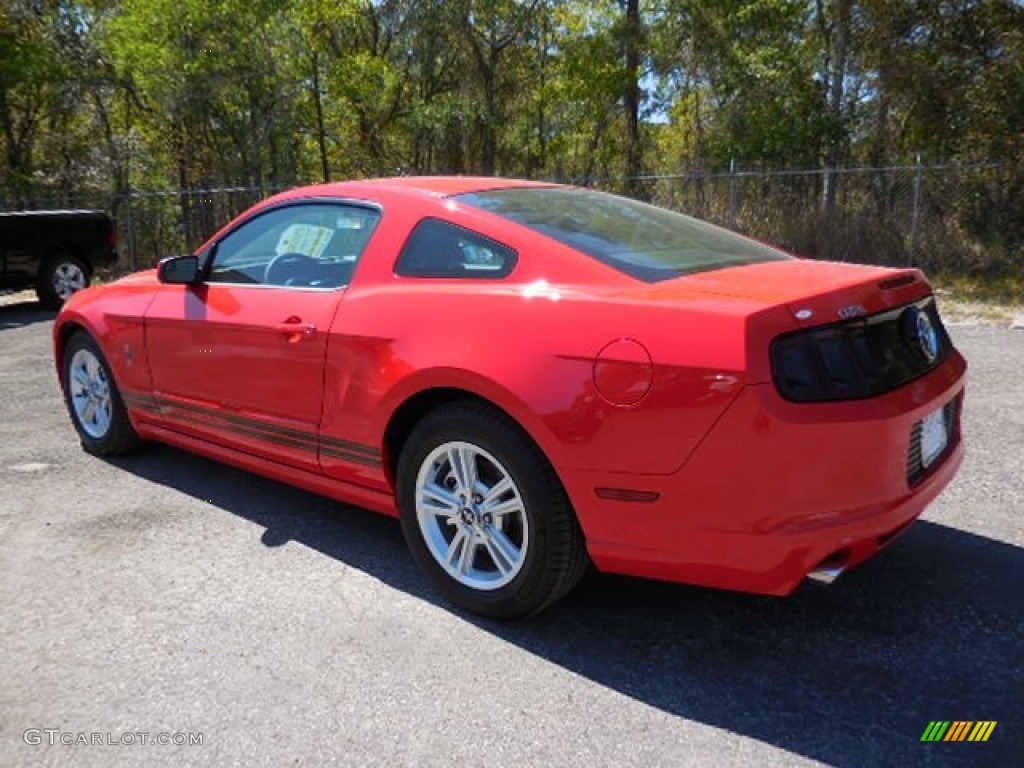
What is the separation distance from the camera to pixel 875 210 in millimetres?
12648

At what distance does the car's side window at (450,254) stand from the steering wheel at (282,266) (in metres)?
0.64

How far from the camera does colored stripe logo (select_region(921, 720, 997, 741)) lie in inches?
89.0

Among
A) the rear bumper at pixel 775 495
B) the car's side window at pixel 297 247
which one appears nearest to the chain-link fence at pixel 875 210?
the car's side window at pixel 297 247

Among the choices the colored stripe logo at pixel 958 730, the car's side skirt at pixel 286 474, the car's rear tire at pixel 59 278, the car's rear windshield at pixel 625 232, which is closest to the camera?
the colored stripe logo at pixel 958 730

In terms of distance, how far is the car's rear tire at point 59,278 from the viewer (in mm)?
11141

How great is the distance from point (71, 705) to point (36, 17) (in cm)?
2015

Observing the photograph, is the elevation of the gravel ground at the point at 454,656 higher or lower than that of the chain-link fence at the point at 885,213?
lower

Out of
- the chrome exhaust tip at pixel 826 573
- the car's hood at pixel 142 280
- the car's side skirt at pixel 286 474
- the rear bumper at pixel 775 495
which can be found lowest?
the car's side skirt at pixel 286 474

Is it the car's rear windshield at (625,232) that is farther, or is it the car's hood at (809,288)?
the car's rear windshield at (625,232)

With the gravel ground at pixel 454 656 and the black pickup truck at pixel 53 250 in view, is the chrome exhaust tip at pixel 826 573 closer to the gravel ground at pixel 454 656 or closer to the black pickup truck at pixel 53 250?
the gravel ground at pixel 454 656

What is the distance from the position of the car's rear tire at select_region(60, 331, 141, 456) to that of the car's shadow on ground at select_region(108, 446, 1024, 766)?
1738mm

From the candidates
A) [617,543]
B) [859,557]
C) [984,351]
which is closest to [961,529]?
[859,557]

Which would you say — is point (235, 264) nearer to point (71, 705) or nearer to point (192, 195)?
point (71, 705)

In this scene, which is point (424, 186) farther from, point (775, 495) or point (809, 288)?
point (775, 495)
